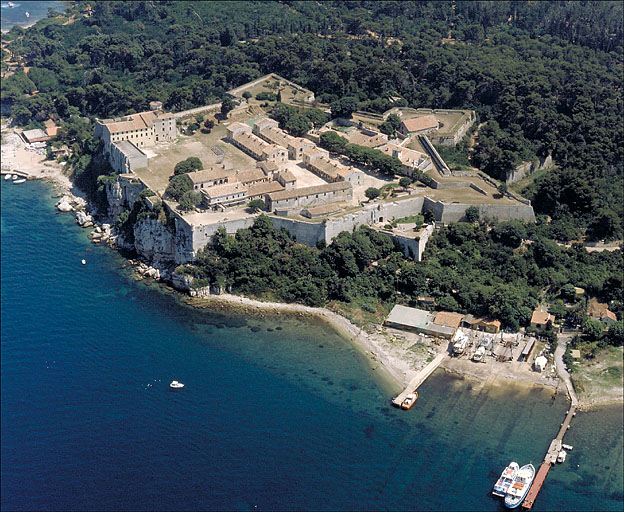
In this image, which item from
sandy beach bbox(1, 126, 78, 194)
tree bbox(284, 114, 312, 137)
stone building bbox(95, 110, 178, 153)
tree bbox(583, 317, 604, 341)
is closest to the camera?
tree bbox(583, 317, 604, 341)

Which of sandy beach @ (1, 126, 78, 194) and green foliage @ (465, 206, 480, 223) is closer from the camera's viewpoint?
green foliage @ (465, 206, 480, 223)

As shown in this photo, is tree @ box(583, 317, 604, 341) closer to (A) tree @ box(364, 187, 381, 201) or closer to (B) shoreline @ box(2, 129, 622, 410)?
(B) shoreline @ box(2, 129, 622, 410)

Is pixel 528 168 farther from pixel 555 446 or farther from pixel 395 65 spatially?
pixel 555 446

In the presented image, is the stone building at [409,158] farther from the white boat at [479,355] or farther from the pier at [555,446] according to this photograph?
the pier at [555,446]

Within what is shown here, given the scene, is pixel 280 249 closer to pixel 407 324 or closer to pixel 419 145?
pixel 407 324

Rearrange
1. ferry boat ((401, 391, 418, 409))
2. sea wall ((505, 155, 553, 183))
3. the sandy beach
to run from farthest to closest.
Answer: the sandy beach
sea wall ((505, 155, 553, 183))
ferry boat ((401, 391, 418, 409))

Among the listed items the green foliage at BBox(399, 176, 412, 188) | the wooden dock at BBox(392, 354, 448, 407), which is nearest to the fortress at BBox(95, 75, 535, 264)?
the green foliage at BBox(399, 176, 412, 188)

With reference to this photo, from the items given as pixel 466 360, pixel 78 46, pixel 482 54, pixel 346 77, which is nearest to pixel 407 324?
pixel 466 360
